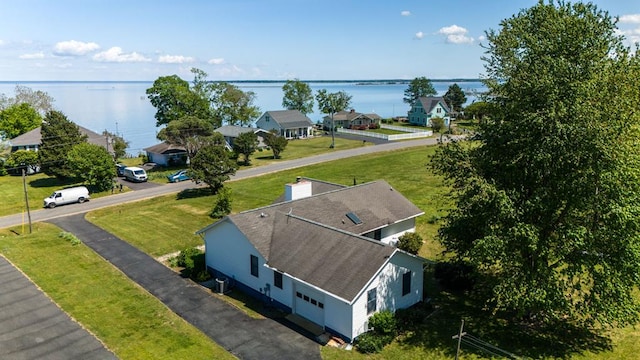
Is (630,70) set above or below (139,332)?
above

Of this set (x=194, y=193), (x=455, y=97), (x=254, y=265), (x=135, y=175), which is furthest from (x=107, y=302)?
(x=455, y=97)

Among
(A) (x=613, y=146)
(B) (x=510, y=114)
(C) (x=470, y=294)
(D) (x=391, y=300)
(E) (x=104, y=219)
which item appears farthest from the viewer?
(E) (x=104, y=219)

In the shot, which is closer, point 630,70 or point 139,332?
point 630,70

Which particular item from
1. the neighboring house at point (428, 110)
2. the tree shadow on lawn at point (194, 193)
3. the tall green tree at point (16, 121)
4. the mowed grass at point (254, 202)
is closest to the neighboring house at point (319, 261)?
the mowed grass at point (254, 202)

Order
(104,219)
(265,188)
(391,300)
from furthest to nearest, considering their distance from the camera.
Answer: (265,188), (104,219), (391,300)

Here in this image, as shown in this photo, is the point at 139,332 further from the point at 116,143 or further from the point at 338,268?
the point at 116,143

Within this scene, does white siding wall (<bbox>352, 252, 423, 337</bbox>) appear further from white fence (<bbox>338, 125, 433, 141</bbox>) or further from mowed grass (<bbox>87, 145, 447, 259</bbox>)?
white fence (<bbox>338, 125, 433, 141</bbox>)

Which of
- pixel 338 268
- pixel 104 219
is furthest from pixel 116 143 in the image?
pixel 338 268
